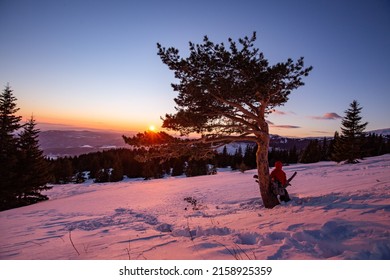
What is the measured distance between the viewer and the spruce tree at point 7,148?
14.9 metres

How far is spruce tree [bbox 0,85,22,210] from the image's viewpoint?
14950 mm

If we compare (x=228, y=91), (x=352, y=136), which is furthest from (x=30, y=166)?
(x=352, y=136)

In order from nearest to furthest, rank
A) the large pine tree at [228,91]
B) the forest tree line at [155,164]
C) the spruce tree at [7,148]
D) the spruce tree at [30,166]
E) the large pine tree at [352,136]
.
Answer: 1. the large pine tree at [228,91]
2. the spruce tree at [7,148]
3. the spruce tree at [30,166]
4. the large pine tree at [352,136]
5. the forest tree line at [155,164]

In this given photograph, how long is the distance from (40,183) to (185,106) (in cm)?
2003

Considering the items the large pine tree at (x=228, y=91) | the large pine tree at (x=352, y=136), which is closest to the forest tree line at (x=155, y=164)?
the large pine tree at (x=352, y=136)

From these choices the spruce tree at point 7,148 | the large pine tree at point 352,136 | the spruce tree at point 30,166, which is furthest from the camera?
the large pine tree at point 352,136

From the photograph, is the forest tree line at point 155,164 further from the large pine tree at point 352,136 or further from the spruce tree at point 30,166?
the spruce tree at point 30,166

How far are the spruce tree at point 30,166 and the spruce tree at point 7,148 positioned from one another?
75 cm

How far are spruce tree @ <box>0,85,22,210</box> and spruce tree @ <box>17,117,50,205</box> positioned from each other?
75 cm

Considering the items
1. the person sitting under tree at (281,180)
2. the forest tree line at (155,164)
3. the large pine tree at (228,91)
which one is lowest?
the forest tree line at (155,164)

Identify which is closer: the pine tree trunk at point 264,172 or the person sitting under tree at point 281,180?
the person sitting under tree at point 281,180

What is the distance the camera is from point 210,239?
4.19m

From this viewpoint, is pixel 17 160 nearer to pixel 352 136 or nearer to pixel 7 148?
pixel 7 148

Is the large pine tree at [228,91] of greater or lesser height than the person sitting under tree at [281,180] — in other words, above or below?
above
